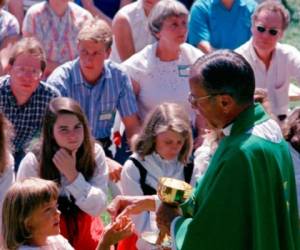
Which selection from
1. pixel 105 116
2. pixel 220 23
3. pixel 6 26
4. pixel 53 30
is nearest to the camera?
pixel 105 116

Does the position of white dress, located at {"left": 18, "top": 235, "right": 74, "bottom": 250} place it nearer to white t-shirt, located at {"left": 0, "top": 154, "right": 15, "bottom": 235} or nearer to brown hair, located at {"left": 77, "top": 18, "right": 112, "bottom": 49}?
white t-shirt, located at {"left": 0, "top": 154, "right": 15, "bottom": 235}

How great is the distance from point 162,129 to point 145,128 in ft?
0.43

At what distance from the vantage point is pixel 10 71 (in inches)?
256

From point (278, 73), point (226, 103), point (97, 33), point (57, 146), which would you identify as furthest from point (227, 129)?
point (278, 73)

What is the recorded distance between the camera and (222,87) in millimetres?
3994

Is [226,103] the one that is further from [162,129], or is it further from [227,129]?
[162,129]

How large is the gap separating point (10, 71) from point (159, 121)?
1183 millimetres

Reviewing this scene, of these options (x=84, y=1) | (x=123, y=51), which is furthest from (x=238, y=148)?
(x=84, y=1)

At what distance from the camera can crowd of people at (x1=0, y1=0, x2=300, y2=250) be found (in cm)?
404

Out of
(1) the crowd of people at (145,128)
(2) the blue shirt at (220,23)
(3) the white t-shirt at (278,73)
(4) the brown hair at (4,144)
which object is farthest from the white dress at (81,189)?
(2) the blue shirt at (220,23)

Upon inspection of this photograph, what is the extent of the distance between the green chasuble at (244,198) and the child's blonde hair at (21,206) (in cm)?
84

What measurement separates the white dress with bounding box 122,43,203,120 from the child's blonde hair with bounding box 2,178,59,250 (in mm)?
2537

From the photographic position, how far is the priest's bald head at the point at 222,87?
4004 millimetres

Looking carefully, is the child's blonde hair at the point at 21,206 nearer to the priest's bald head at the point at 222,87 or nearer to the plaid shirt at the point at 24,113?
the priest's bald head at the point at 222,87
